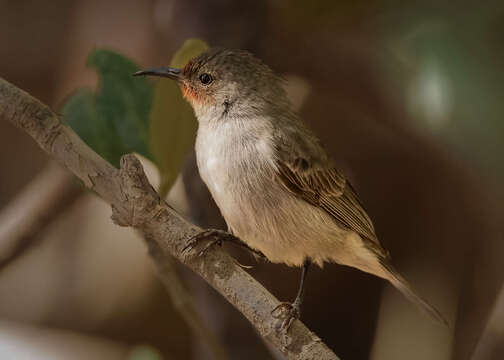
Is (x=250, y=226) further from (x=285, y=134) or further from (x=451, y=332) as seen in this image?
(x=451, y=332)

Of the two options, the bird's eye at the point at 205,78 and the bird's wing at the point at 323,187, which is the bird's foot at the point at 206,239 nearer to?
the bird's wing at the point at 323,187

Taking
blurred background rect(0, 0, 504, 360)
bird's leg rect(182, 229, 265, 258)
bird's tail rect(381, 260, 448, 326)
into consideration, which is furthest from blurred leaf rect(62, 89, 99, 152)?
bird's tail rect(381, 260, 448, 326)

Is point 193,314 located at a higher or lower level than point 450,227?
lower

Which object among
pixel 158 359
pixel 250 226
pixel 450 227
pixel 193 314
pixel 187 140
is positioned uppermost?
pixel 450 227

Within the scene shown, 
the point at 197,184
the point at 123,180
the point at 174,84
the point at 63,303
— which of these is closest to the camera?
the point at 123,180

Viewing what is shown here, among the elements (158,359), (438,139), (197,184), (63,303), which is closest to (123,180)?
(158,359)

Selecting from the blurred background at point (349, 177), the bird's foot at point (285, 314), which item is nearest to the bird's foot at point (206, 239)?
the bird's foot at point (285, 314)

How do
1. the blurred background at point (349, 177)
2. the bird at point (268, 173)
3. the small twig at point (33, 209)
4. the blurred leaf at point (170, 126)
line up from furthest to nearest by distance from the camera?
the small twig at point (33, 209), the blurred background at point (349, 177), the blurred leaf at point (170, 126), the bird at point (268, 173)
